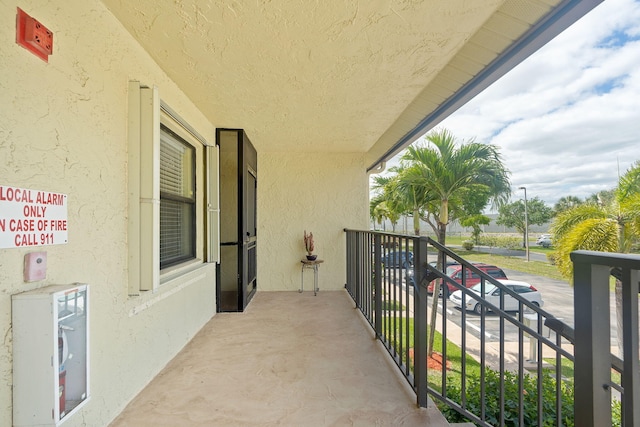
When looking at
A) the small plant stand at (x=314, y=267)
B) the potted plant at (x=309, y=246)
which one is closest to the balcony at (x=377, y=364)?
the small plant stand at (x=314, y=267)

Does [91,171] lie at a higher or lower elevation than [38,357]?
higher

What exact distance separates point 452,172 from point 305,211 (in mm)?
3071

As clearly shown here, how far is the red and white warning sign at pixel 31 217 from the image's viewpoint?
1006mm

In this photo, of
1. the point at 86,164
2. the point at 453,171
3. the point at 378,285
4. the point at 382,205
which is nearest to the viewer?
the point at 86,164

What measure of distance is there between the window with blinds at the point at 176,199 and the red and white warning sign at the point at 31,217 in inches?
42.0

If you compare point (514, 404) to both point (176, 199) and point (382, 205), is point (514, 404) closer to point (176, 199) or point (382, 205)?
point (176, 199)

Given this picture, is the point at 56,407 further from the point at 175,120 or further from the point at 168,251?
the point at 175,120

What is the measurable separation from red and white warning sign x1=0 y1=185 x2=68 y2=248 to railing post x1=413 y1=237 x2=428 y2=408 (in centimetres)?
180

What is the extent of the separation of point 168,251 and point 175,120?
110 cm

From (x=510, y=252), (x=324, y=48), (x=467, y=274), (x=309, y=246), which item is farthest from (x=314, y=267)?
(x=510, y=252)

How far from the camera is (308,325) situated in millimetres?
3164

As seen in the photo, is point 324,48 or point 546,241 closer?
point 324,48

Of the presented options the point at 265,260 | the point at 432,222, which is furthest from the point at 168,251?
the point at 432,222

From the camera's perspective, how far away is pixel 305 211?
489 cm
